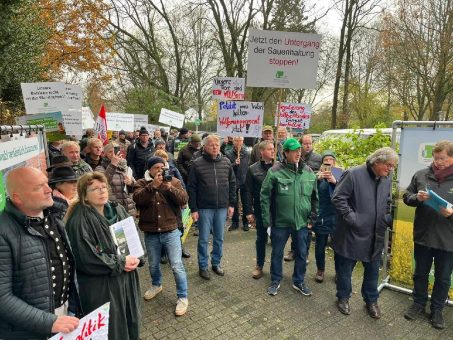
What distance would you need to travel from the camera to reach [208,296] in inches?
176

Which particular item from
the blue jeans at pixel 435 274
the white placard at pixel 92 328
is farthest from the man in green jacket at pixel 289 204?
the white placard at pixel 92 328

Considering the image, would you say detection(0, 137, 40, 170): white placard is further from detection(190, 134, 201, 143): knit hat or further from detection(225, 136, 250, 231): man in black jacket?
→ detection(225, 136, 250, 231): man in black jacket

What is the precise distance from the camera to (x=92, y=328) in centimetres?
227

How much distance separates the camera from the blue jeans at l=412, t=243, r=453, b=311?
3836mm

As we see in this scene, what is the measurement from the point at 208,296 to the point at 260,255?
103 cm

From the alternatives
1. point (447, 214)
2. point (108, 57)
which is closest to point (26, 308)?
point (447, 214)

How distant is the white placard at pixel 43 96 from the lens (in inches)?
228

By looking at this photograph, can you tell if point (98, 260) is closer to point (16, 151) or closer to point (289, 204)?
point (16, 151)

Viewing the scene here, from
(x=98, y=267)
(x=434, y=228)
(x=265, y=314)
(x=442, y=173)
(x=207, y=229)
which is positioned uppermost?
(x=442, y=173)

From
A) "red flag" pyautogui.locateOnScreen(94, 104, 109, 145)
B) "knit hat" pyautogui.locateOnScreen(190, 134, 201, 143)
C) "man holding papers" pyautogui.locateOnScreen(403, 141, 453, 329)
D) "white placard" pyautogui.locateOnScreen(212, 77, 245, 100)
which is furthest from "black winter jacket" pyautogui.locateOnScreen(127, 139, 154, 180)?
"man holding papers" pyautogui.locateOnScreen(403, 141, 453, 329)

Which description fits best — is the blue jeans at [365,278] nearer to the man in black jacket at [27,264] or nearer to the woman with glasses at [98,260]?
the woman with glasses at [98,260]

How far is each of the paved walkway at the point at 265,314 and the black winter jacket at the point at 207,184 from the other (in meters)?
1.10

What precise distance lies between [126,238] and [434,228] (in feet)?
10.6

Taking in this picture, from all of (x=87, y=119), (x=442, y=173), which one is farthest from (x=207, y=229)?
(x=87, y=119)
